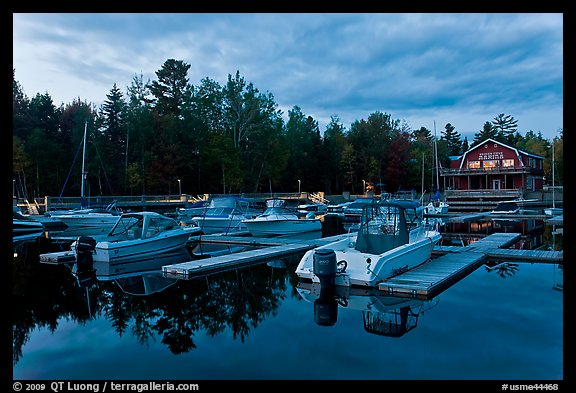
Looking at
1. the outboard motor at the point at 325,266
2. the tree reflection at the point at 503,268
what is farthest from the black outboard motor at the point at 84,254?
the tree reflection at the point at 503,268

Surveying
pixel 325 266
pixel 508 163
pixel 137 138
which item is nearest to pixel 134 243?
pixel 325 266

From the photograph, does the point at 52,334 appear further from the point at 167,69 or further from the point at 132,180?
the point at 167,69

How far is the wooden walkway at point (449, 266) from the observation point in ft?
34.3

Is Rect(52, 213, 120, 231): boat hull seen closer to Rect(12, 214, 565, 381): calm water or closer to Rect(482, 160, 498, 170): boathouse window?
Rect(12, 214, 565, 381): calm water

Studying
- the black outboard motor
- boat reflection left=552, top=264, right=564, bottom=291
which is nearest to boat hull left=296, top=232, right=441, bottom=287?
boat reflection left=552, top=264, right=564, bottom=291

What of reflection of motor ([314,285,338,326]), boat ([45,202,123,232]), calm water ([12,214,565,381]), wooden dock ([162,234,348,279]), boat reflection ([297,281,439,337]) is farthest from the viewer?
boat ([45,202,123,232])

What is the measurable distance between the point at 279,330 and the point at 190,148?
4987cm

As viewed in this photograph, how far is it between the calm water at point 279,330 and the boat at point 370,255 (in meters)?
0.53

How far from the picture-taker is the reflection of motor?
8.76 meters

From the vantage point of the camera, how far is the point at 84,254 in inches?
574

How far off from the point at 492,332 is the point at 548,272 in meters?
6.96

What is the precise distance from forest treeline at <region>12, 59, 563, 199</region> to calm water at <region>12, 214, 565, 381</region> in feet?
118

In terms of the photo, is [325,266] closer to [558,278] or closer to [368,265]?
[368,265]
